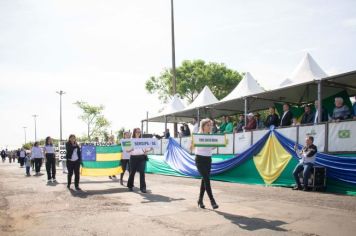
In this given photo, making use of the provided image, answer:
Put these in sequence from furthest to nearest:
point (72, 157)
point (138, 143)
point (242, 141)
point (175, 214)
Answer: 1. point (242, 141)
2. point (72, 157)
3. point (138, 143)
4. point (175, 214)

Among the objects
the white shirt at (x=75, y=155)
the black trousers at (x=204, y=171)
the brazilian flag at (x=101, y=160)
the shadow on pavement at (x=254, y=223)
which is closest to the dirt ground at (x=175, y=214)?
the shadow on pavement at (x=254, y=223)

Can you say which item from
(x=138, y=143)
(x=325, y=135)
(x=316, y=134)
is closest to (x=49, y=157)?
(x=138, y=143)

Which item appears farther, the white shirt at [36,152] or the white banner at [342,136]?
the white shirt at [36,152]

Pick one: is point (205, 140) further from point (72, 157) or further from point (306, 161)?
point (72, 157)

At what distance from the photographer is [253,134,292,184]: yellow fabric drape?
1297cm

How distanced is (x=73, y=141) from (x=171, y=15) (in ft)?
71.0

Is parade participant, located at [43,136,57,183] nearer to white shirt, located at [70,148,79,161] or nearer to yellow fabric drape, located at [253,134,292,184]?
white shirt, located at [70,148,79,161]

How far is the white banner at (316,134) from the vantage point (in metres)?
12.2

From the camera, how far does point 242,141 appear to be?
15.9 metres

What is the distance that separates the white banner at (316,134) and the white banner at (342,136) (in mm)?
320

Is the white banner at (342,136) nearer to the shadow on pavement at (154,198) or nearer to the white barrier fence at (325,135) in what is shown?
the white barrier fence at (325,135)

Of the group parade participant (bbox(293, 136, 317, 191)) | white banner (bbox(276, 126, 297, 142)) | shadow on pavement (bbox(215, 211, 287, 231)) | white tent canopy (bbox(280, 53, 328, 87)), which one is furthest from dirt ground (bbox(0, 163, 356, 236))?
white tent canopy (bbox(280, 53, 328, 87))

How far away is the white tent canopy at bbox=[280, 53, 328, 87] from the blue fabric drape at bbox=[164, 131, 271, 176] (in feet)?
14.0

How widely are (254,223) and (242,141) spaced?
30.7 ft
